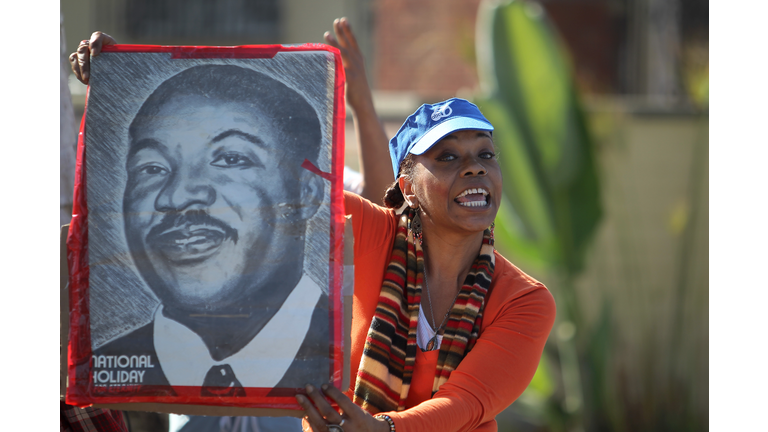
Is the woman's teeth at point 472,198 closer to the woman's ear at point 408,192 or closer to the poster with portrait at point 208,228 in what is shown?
the woman's ear at point 408,192

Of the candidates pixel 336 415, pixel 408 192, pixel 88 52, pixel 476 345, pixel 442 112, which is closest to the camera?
pixel 336 415

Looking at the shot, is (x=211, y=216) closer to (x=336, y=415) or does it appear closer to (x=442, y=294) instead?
(x=336, y=415)

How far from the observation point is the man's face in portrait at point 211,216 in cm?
164

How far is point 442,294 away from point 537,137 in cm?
237

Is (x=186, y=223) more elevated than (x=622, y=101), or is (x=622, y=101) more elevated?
(x=622, y=101)

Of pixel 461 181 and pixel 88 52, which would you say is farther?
pixel 461 181

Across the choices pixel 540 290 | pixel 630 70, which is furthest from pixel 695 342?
pixel 540 290

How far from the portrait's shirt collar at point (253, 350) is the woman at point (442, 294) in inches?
8.7

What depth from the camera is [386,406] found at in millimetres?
1815

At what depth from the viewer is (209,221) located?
1642 millimetres

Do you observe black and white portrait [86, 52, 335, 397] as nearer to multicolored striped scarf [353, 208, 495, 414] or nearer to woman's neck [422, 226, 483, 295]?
multicolored striped scarf [353, 208, 495, 414]

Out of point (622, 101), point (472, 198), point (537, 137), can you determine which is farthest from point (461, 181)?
point (622, 101)

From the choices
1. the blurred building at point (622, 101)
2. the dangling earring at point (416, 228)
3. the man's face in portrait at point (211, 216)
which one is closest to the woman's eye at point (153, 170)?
the man's face in portrait at point (211, 216)

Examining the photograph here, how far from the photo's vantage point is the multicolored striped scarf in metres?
1.82
